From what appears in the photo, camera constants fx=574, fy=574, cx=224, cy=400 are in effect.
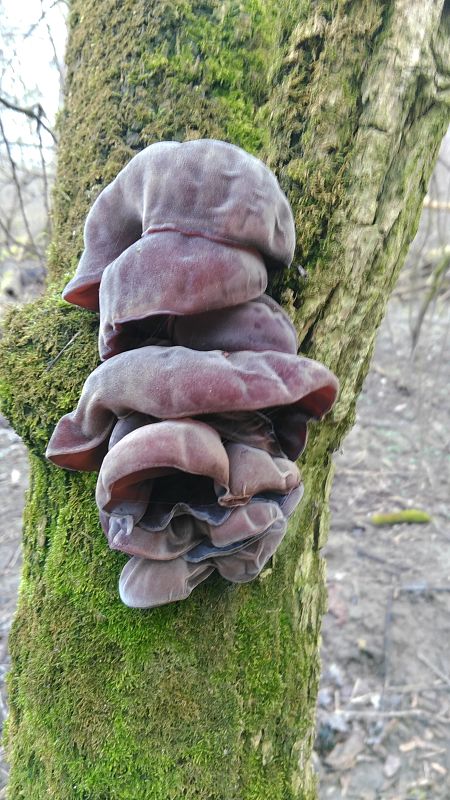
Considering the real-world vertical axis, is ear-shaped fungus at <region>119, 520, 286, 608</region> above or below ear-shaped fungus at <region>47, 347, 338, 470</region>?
below

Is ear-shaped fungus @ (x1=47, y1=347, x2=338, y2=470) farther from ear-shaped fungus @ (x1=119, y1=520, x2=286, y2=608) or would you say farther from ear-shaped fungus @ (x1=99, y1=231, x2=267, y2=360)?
ear-shaped fungus @ (x1=119, y1=520, x2=286, y2=608)

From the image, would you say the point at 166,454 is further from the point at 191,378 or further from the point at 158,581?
the point at 158,581

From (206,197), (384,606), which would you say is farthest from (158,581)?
(384,606)

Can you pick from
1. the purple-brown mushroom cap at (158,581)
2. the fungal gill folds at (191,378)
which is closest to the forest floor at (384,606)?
the purple-brown mushroom cap at (158,581)

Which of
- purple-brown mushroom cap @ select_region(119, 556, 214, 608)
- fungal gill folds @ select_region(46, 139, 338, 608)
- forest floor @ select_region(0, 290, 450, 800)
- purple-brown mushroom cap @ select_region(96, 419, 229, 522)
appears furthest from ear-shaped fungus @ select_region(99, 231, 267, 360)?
forest floor @ select_region(0, 290, 450, 800)

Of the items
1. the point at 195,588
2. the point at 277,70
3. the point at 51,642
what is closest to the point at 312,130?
the point at 277,70

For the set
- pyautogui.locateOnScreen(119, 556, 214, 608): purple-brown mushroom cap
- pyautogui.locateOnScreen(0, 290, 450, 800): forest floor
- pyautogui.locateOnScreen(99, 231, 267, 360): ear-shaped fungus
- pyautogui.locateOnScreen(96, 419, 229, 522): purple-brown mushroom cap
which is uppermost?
pyautogui.locateOnScreen(99, 231, 267, 360): ear-shaped fungus
